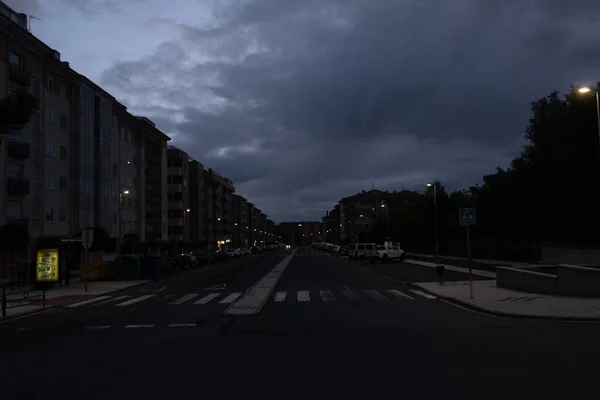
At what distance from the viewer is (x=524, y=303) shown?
19.0 m

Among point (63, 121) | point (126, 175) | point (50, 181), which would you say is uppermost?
point (63, 121)

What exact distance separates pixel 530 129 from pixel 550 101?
3.81 m

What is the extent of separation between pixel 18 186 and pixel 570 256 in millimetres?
36666

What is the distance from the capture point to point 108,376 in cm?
939

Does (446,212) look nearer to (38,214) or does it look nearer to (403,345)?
(38,214)

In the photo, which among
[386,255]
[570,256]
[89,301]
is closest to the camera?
[89,301]

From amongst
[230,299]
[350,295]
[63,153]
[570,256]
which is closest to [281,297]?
[230,299]

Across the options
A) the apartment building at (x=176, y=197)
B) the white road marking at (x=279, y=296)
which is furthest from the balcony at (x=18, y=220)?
the apartment building at (x=176, y=197)

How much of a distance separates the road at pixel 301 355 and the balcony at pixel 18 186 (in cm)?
2613

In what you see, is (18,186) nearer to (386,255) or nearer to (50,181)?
(50,181)

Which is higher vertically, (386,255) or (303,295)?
(386,255)

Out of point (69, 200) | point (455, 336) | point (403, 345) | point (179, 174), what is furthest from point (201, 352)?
point (179, 174)

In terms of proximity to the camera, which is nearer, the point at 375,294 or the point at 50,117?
the point at 375,294

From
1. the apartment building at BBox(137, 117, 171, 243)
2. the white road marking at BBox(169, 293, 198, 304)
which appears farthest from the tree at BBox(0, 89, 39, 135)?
the apartment building at BBox(137, 117, 171, 243)
